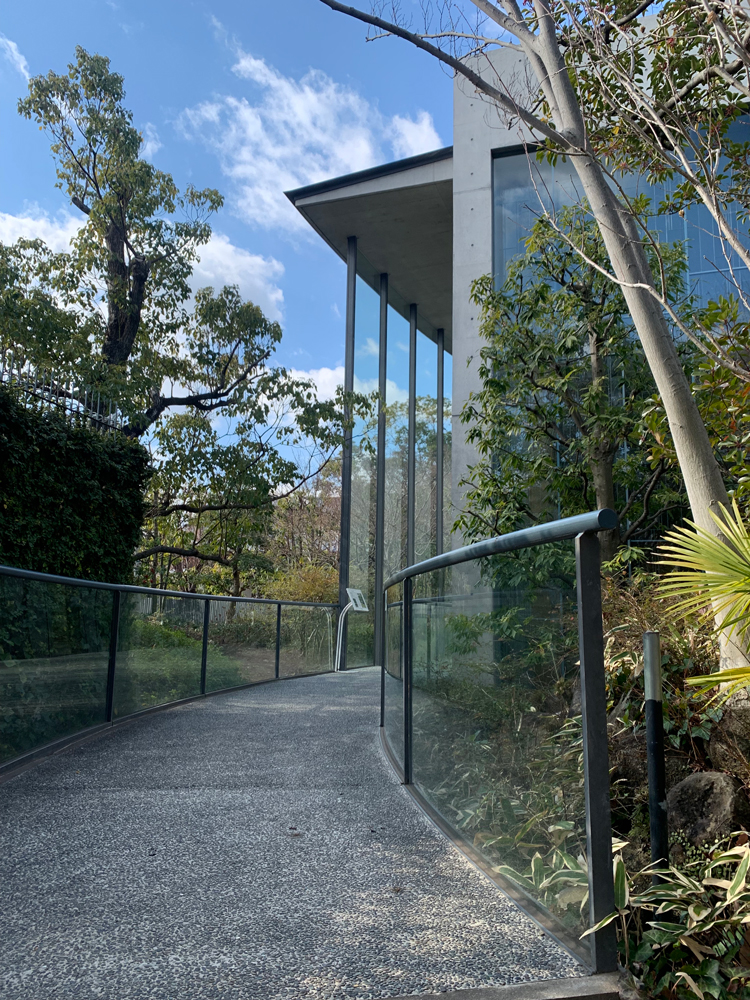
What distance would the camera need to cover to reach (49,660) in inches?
181

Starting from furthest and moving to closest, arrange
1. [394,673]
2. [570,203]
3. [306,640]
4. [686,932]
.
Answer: [306,640], [570,203], [394,673], [686,932]

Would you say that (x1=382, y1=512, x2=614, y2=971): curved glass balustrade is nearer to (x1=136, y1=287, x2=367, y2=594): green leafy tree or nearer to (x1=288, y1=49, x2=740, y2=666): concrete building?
(x1=288, y1=49, x2=740, y2=666): concrete building

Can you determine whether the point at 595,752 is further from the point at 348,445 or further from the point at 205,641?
the point at 348,445

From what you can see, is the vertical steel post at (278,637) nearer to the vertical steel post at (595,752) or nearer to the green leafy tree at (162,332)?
the green leafy tree at (162,332)

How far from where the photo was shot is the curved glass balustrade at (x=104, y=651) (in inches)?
167

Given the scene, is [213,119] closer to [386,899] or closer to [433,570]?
[433,570]

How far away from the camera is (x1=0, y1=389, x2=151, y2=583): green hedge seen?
6.26 metres

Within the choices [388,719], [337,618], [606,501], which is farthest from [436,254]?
[388,719]

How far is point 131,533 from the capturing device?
811 centimetres

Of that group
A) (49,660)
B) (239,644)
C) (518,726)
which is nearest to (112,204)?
(239,644)

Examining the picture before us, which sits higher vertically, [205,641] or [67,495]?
[67,495]

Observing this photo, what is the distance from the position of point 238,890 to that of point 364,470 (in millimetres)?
12102

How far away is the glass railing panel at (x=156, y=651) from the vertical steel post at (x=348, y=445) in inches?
225

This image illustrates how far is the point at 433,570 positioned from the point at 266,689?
17.7 feet
